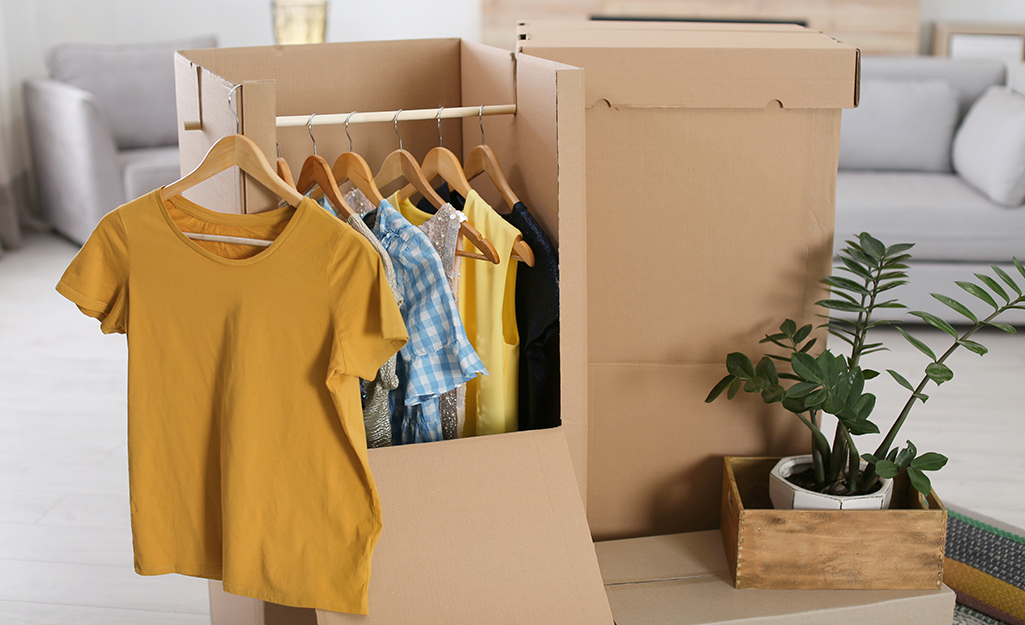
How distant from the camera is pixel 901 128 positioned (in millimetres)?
3129

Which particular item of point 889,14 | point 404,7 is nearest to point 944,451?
point 889,14

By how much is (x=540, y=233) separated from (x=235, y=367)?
0.38m

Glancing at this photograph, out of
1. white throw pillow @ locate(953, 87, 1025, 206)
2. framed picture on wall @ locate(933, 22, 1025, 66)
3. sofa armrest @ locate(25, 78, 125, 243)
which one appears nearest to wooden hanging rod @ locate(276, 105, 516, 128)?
white throw pillow @ locate(953, 87, 1025, 206)

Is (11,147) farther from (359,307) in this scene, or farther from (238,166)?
(359,307)

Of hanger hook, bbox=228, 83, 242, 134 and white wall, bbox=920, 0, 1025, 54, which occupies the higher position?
white wall, bbox=920, 0, 1025, 54

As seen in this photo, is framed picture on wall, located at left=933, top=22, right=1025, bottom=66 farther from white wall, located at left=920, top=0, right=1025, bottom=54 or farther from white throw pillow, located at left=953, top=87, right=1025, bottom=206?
white throw pillow, located at left=953, top=87, right=1025, bottom=206

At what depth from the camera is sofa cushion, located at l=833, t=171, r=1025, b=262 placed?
107 inches

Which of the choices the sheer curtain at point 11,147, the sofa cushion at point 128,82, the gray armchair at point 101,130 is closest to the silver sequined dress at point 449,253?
the gray armchair at point 101,130

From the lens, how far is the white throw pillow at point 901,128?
123 inches

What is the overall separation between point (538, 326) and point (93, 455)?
1454 mm

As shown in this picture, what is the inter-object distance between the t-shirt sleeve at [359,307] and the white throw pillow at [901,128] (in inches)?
103

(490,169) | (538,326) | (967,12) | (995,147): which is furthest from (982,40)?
(538,326)

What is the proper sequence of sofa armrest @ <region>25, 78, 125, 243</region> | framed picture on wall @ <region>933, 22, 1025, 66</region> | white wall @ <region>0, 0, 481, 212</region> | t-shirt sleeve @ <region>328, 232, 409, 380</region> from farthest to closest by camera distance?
white wall @ <region>0, 0, 481, 212</region> < framed picture on wall @ <region>933, 22, 1025, 66</region> < sofa armrest @ <region>25, 78, 125, 243</region> < t-shirt sleeve @ <region>328, 232, 409, 380</region>

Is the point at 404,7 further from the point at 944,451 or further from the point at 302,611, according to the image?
the point at 302,611
